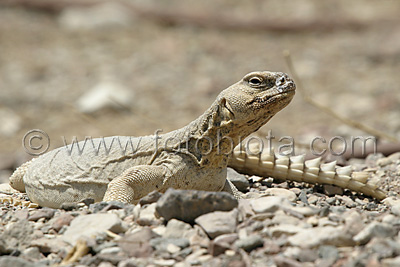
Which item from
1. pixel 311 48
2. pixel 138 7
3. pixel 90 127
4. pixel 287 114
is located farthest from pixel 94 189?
pixel 138 7

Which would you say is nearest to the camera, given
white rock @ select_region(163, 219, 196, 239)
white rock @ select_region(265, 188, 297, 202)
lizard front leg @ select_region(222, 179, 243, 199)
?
white rock @ select_region(163, 219, 196, 239)

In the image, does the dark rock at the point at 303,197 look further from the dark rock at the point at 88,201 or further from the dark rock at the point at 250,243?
the dark rock at the point at 88,201

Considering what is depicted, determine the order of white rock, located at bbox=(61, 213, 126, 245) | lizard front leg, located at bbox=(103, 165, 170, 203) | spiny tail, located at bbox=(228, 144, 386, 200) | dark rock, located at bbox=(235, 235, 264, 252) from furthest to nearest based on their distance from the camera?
spiny tail, located at bbox=(228, 144, 386, 200), lizard front leg, located at bbox=(103, 165, 170, 203), white rock, located at bbox=(61, 213, 126, 245), dark rock, located at bbox=(235, 235, 264, 252)

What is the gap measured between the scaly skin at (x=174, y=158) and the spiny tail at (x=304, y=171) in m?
0.84

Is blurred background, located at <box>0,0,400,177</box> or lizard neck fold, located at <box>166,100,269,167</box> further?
blurred background, located at <box>0,0,400,177</box>

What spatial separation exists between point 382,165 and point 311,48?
49.4 feet

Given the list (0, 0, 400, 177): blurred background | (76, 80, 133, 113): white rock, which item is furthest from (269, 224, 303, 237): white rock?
(76, 80, 133, 113): white rock

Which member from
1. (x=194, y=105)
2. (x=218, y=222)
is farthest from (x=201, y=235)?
(x=194, y=105)

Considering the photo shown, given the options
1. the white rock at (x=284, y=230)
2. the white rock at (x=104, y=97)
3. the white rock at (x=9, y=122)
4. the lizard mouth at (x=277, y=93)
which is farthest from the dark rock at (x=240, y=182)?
the white rock at (x=9, y=122)

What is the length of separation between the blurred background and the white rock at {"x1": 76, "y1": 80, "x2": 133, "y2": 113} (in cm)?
5

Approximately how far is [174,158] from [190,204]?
1454 mm

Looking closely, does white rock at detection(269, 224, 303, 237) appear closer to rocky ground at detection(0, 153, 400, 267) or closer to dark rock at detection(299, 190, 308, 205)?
rocky ground at detection(0, 153, 400, 267)

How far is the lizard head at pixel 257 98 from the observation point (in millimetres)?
5684

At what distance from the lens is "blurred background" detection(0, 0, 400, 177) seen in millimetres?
16094
